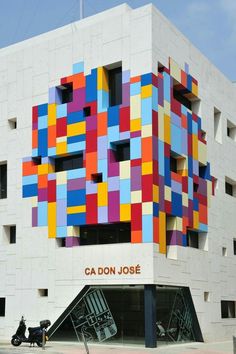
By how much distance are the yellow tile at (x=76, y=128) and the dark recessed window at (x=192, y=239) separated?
908 cm

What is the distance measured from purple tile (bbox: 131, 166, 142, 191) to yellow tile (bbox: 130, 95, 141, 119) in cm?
294

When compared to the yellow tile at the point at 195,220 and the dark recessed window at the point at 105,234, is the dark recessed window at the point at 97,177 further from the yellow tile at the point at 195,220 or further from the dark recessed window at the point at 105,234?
the yellow tile at the point at 195,220

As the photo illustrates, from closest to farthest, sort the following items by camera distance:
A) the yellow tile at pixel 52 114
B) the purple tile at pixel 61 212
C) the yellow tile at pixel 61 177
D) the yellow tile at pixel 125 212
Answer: the yellow tile at pixel 125 212, the purple tile at pixel 61 212, the yellow tile at pixel 61 177, the yellow tile at pixel 52 114

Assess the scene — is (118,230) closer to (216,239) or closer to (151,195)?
(151,195)

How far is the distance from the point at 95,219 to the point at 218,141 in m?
13.0

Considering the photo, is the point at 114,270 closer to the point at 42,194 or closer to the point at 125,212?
the point at 125,212

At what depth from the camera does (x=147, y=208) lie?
1315 inches

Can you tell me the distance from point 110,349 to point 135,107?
42.8ft

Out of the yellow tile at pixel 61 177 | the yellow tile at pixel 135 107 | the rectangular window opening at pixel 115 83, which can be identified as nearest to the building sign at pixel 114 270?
the yellow tile at pixel 61 177

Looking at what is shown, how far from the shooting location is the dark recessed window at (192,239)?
126 ft

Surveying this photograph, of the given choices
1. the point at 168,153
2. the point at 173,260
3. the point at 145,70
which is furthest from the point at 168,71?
the point at 173,260

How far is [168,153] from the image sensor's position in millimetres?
35719

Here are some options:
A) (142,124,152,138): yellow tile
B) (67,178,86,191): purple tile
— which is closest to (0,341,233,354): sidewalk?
(67,178,86,191): purple tile

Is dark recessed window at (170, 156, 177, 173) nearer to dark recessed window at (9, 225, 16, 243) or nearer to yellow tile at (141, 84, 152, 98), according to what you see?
yellow tile at (141, 84, 152, 98)
